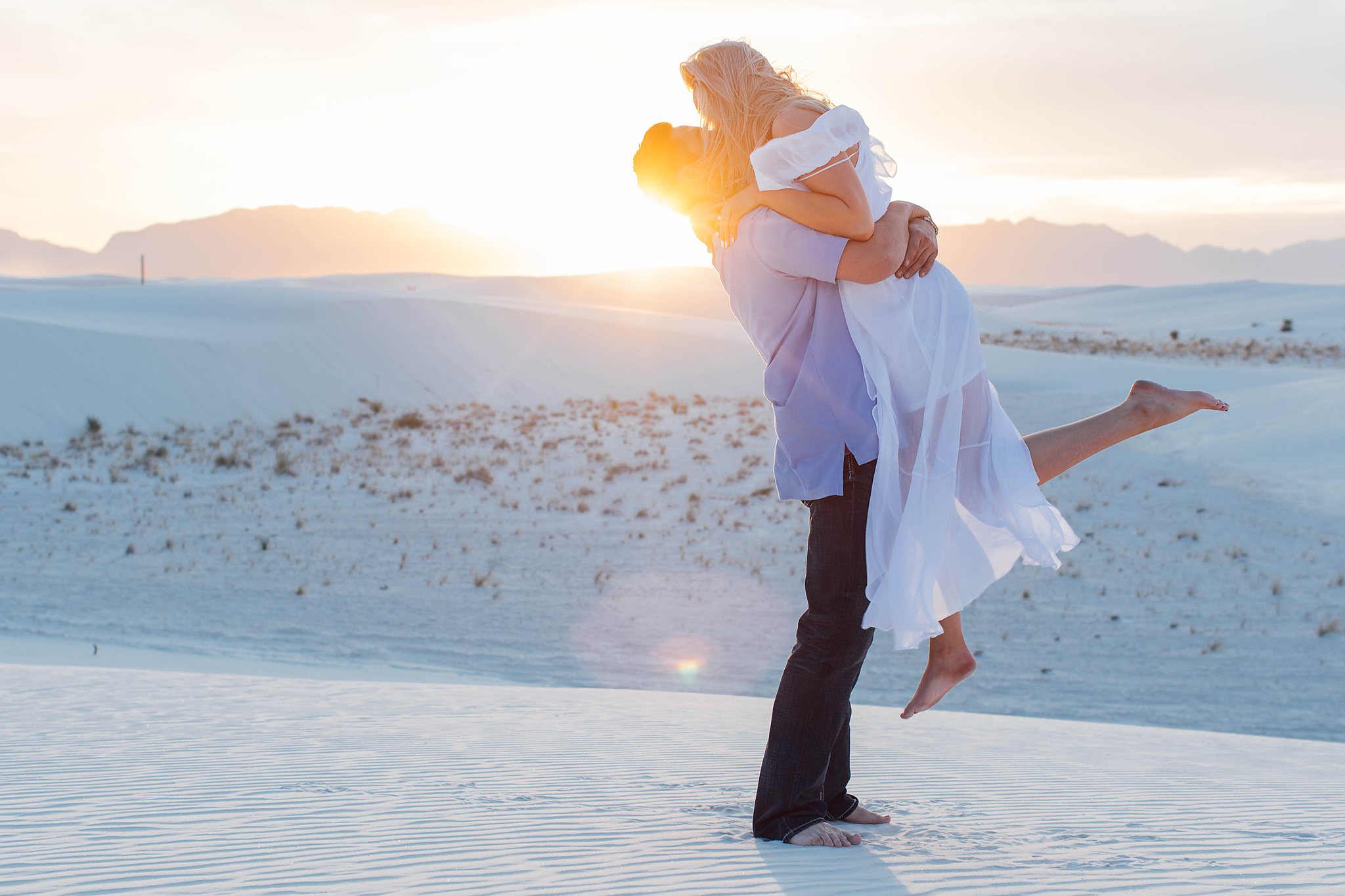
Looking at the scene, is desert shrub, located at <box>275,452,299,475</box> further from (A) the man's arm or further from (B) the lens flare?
(A) the man's arm

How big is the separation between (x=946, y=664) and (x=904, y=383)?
0.77 metres

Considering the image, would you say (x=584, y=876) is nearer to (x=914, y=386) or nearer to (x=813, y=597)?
(x=813, y=597)

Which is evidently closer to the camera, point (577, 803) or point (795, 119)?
point (795, 119)

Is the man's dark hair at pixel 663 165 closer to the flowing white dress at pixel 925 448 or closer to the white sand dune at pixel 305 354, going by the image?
the flowing white dress at pixel 925 448

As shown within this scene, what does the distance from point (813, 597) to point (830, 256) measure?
810mm

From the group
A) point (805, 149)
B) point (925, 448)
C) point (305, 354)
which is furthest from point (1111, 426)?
point (305, 354)

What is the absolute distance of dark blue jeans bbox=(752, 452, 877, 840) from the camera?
2.44 metres

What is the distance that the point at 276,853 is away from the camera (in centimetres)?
249

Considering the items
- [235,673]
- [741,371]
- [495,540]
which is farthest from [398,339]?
[235,673]

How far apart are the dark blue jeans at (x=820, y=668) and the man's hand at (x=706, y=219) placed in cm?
68

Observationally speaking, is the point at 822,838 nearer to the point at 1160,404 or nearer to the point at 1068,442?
the point at 1068,442

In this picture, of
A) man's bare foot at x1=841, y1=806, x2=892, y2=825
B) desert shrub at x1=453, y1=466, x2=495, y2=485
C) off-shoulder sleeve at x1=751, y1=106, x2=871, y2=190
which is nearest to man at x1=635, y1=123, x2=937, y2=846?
off-shoulder sleeve at x1=751, y1=106, x2=871, y2=190

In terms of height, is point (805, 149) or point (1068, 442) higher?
point (805, 149)

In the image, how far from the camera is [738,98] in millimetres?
2398
